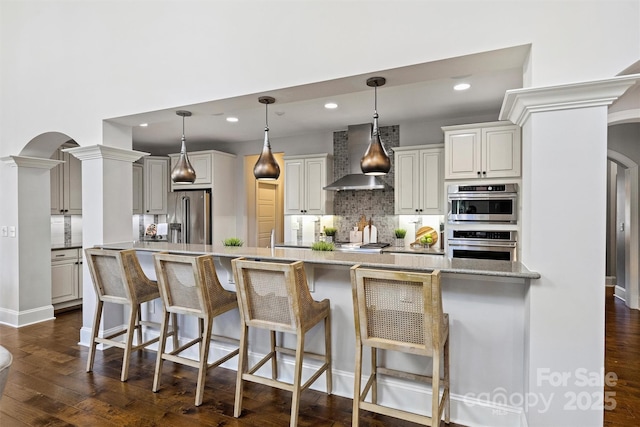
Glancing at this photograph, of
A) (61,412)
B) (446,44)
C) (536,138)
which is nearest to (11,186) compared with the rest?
(61,412)

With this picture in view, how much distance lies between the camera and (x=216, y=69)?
9.75ft

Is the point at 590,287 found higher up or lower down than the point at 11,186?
lower down

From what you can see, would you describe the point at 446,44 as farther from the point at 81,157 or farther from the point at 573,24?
the point at 81,157

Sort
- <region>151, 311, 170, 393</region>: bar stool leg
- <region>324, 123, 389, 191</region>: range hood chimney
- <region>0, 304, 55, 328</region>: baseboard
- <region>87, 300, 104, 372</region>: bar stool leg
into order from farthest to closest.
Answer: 1. <region>324, 123, 389, 191</region>: range hood chimney
2. <region>0, 304, 55, 328</region>: baseboard
3. <region>87, 300, 104, 372</region>: bar stool leg
4. <region>151, 311, 170, 393</region>: bar stool leg

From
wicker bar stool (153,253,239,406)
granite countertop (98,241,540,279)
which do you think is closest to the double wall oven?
granite countertop (98,241,540,279)

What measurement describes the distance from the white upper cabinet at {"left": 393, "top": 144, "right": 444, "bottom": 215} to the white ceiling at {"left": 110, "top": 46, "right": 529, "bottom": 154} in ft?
1.59

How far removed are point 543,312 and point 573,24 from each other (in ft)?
5.16

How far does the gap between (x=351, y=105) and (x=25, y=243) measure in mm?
4228

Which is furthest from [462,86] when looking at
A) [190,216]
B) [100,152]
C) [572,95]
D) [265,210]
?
[190,216]

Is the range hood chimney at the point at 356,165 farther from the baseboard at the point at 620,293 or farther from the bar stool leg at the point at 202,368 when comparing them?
the baseboard at the point at 620,293

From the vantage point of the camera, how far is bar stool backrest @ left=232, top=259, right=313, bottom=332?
2.25 metres

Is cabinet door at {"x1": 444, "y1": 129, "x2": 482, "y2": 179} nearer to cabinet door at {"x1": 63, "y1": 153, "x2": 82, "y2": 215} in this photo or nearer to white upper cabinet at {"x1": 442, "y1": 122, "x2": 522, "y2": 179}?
white upper cabinet at {"x1": 442, "y1": 122, "x2": 522, "y2": 179}

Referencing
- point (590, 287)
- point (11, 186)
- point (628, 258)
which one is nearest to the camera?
point (590, 287)

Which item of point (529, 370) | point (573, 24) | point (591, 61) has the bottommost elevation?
point (529, 370)
